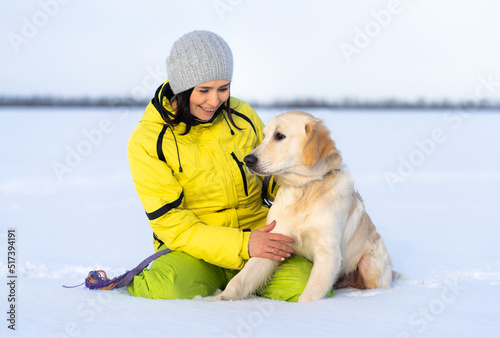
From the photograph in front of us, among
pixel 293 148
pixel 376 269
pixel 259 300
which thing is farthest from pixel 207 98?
pixel 376 269

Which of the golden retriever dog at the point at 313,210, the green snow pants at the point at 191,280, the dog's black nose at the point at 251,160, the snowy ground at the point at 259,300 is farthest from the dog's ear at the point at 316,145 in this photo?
the snowy ground at the point at 259,300

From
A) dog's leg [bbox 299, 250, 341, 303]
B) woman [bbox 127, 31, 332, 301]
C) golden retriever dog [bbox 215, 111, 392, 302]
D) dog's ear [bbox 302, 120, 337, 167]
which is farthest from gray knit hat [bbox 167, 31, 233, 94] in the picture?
dog's leg [bbox 299, 250, 341, 303]

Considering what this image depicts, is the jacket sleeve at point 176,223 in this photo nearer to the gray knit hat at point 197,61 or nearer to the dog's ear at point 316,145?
the gray knit hat at point 197,61

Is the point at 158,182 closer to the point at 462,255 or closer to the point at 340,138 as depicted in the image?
the point at 462,255

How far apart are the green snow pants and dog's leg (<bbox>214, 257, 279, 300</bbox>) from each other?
0.09m

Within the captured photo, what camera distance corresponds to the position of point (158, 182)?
3.11 metres

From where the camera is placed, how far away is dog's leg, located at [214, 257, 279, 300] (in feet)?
9.54

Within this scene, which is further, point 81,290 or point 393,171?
point 393,171

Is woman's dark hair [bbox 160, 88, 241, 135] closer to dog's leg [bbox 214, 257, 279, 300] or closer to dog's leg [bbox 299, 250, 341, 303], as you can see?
dog's leg [bbox 214, 257, 279, 300]

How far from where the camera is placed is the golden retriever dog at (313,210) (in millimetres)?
Result: 2975

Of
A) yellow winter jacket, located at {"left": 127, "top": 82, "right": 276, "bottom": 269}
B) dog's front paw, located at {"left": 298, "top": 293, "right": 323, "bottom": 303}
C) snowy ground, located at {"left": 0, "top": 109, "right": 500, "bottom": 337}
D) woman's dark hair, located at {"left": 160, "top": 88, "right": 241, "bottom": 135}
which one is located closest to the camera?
snowy ground, located at {"left": 0, "top": 109, "right": 500, "bottom": 337}

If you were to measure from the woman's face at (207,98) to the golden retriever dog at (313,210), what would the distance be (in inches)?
14.3

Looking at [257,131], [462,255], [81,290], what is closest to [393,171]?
[462,255]

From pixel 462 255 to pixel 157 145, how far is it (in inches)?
102
